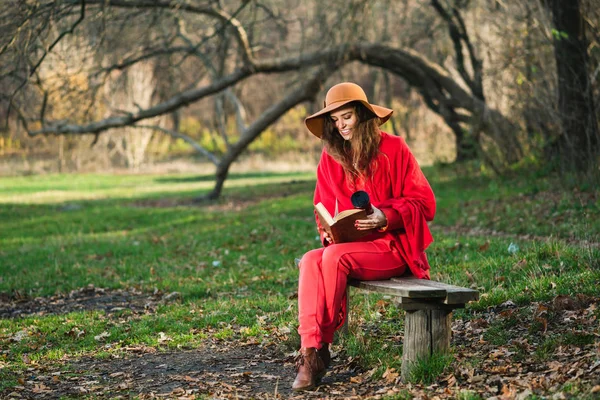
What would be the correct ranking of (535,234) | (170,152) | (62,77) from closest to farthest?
1. (535,234)
2. (62,77)
3. (170,152)

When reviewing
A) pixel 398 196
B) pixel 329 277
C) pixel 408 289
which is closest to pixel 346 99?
pixel 398 196

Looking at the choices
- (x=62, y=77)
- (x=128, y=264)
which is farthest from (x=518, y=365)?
(x=62, y=77)

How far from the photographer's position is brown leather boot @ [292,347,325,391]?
518 centimetres

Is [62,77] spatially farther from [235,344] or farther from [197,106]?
[197,106]

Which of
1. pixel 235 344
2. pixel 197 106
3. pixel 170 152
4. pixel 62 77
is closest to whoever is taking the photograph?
pixel 235 344

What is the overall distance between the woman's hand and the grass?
96 cm

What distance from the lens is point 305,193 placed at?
68.2 feet

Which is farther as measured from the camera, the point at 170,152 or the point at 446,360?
the point at 170,152

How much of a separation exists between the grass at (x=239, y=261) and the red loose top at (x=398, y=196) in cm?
82

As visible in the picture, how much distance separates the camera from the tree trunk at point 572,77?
45.5ft

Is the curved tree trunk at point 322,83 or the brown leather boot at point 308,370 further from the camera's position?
the curved tree trunk at point 322,83

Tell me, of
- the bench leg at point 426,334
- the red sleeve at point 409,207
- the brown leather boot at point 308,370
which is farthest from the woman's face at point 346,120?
the brown leather boot at point 308,370

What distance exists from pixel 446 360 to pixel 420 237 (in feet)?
3.06

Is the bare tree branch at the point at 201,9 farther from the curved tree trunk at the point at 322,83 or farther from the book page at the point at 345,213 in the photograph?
the book page at the point at 345,213
